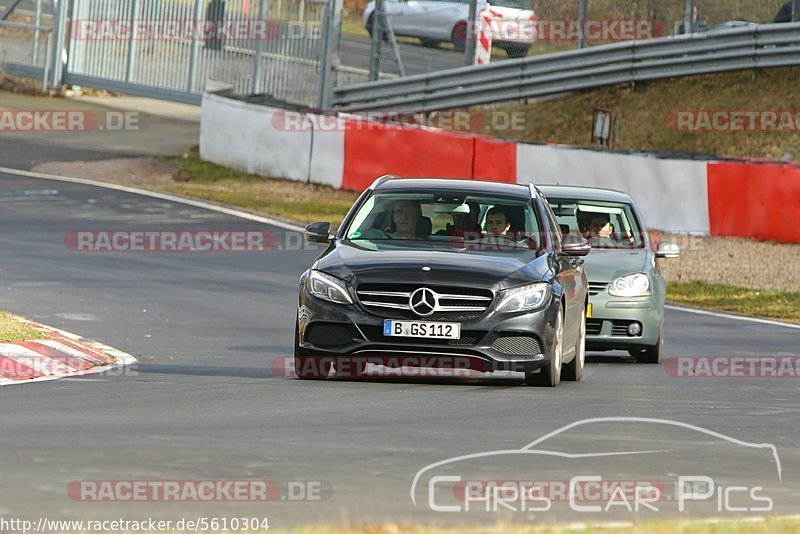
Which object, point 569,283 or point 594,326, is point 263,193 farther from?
point 569,283

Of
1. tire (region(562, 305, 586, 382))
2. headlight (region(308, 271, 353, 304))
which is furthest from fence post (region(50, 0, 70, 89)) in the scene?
headlight (region(308, 271, 353, 304))

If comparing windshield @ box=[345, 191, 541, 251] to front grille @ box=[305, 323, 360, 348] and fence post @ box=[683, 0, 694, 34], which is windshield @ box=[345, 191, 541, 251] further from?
fence post @ box=[683, 0, 694, 34]

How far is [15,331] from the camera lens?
1273 cm

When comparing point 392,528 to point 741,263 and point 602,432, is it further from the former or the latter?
point 741,263

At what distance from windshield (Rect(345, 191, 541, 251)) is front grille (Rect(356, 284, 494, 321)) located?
34.2 inches

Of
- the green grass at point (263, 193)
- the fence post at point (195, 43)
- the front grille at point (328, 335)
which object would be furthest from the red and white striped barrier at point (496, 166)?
the front grille at point (328, 335)

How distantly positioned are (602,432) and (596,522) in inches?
116

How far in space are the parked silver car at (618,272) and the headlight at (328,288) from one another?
399 centimetres

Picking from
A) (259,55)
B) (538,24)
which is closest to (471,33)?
(538,24)

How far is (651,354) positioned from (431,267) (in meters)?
4.17

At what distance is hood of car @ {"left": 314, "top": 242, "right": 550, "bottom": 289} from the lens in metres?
10.9

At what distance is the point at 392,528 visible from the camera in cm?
589

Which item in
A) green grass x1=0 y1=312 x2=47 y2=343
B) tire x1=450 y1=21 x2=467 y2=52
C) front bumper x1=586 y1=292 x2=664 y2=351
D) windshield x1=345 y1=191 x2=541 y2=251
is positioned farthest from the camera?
tire x1=450 y1=21 x2=467 y2=52

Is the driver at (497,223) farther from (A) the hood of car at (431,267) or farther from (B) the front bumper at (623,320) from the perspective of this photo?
(B) the front bumper at (623,320)
